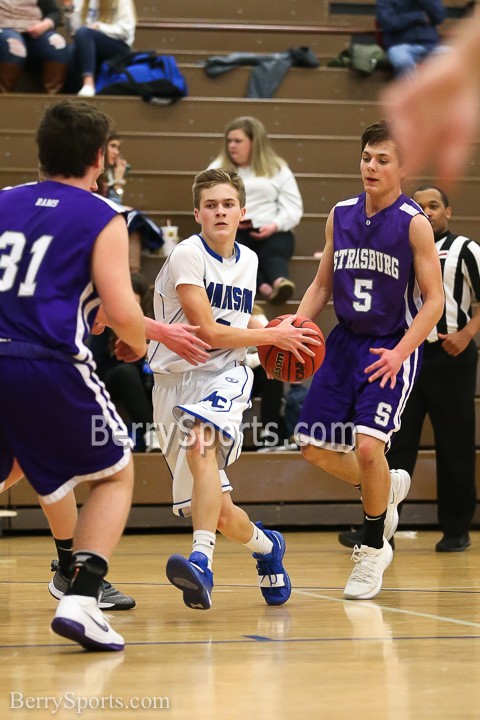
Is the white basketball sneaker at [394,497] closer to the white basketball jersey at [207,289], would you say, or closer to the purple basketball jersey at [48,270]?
the white basketball jersey at [207,289]

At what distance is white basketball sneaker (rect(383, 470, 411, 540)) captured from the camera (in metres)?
4.80

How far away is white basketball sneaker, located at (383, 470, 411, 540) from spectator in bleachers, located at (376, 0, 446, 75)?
221 inches

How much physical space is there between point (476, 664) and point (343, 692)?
20.6 inches

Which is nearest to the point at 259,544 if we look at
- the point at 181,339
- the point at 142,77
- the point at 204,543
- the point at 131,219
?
the point at 204,543

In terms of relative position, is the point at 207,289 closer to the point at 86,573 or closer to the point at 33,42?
the point at 86,573

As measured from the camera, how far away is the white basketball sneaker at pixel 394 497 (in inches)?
189

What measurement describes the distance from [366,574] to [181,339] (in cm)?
127

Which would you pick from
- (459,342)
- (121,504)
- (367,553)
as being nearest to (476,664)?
(121,504)

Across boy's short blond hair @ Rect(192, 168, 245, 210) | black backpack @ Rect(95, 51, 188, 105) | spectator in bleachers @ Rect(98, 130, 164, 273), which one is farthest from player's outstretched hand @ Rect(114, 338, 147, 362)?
black backpack @ Rect(95, 51, 188, 105)

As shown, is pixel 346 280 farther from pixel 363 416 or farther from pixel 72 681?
pixel 72 681

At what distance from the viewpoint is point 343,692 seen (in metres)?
2.61

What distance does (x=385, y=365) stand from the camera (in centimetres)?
429

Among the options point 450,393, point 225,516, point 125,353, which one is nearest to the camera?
point 125,353

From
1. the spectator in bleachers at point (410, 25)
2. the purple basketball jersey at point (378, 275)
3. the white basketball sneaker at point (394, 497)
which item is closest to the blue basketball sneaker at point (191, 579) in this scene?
the white basketball sneaker at point (394, 497)
